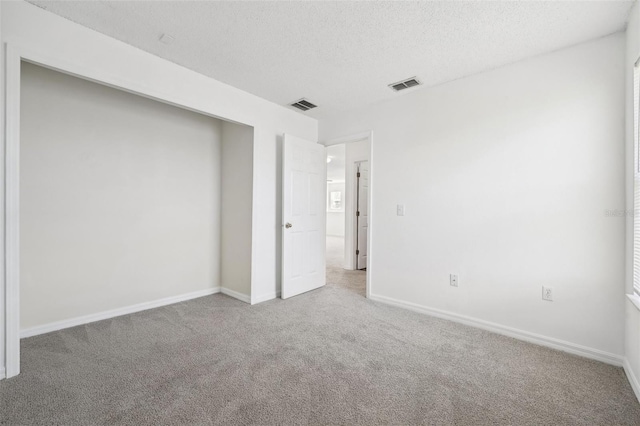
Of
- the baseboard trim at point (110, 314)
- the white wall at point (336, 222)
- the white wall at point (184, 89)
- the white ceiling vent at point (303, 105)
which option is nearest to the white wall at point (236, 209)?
the white wall at point (184, 89)

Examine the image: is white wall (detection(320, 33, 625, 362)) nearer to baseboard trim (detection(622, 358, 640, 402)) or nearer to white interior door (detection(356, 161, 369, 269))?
baseboard trim (detection(622, 358, 640, 402))

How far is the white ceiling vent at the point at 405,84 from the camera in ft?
9.80

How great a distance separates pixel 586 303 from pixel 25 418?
3760 millimetres

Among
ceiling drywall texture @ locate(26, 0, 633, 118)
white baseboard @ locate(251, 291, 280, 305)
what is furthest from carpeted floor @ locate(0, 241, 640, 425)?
ceiling drywall texture @ locate(26, 0, 633, 118)

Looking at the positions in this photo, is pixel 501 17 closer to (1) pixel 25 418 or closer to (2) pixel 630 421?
(2) pixel 630 421

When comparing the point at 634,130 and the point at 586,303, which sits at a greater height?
the point at 634,130

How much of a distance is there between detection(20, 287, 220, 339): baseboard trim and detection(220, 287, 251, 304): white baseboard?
13 centimetres

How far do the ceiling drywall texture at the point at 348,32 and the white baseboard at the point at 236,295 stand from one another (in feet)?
8.23

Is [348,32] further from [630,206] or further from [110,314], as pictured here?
[110,314]

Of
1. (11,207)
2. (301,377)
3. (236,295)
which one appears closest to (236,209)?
(236,295)

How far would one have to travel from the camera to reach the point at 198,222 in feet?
12.2

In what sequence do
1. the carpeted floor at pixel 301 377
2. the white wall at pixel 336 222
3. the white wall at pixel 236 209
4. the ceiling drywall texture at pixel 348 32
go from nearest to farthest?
the carpeted floor at pixel 301 377
the ceiling drywall texture at pixel 348 32
the white wall at pixel 236 209
the white wall at pixel 336 222

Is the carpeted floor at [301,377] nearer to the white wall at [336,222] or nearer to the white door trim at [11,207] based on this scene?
the white door trim at [11,207]

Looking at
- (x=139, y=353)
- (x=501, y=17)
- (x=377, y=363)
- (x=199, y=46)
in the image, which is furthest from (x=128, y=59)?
(x=377, y=363)
